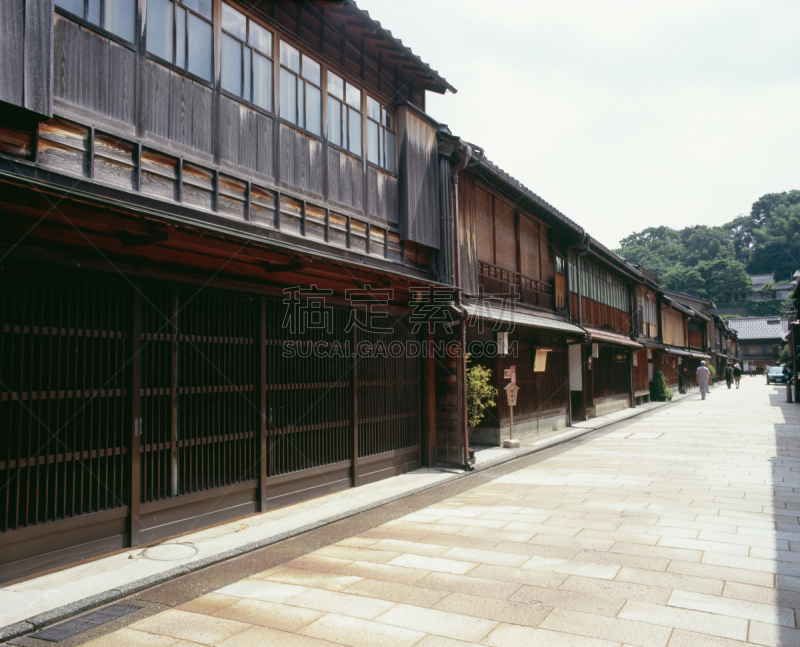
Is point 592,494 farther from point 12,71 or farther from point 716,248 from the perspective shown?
point 716,248

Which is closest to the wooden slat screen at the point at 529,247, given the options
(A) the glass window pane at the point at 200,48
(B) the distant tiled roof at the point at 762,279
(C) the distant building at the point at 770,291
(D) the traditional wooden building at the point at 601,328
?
(D) the traditional wooden building at the point at 601,328

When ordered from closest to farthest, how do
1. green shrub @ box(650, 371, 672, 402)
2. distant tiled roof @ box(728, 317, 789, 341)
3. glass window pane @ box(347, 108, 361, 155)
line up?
glass window pane @ box(347, 108, 361, 155) → green shrub @ box(650, 371, 672, 402) → distant tiled roof @ box(728, 317, 789, 341)

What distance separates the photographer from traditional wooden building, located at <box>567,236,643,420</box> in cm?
2242

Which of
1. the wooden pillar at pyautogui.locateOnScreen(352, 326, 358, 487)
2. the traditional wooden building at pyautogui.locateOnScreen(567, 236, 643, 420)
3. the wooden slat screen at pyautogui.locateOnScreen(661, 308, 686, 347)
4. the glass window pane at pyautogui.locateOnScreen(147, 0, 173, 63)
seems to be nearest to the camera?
the glass window pane at pyautogui.locateOnScreen(147, 0, 173, 63)

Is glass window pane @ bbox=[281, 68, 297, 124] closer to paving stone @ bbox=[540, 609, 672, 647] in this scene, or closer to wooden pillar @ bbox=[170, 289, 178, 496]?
wooden pillar @ bbox=[170, 289, 178, 496]

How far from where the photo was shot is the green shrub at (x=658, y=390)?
3456cm

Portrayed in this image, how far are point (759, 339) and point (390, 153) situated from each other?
97143 mm

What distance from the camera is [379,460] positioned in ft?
36.7

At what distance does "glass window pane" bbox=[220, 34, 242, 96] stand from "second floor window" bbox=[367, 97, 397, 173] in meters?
3.39

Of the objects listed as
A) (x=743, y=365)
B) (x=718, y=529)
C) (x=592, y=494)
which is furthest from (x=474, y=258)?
(x=743, y=365)

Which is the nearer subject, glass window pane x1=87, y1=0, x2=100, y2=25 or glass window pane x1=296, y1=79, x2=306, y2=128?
glass window pane x1=87, y1=0, x2=100, y2=25

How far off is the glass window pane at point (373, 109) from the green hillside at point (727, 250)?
93.3 m

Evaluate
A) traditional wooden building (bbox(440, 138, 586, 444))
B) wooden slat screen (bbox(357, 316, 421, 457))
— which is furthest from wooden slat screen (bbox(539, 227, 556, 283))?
wooden slat screen (bbox(357, 316, 421, 457))

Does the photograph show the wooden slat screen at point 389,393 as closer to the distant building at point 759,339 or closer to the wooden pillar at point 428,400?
the wooden pillar at point 428,400
